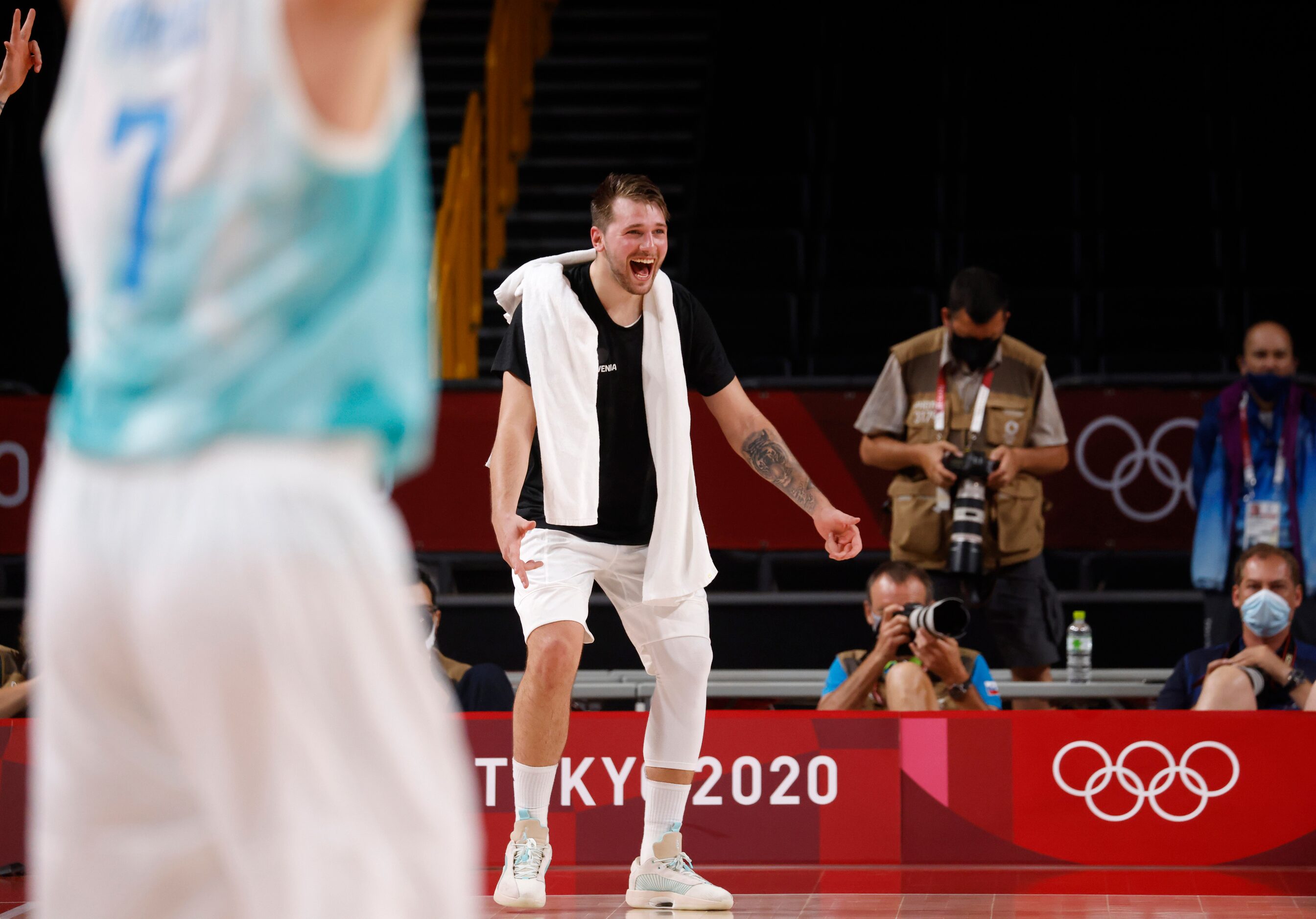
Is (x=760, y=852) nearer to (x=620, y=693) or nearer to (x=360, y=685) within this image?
(x=620, y=693)

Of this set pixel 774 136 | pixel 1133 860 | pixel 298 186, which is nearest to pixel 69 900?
pixel 298 186

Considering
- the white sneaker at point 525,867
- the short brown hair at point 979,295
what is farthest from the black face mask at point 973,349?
the white sneaker at point 525,867

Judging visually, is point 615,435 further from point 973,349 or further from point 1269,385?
point 1269,385

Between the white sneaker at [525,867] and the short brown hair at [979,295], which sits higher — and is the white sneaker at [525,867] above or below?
below

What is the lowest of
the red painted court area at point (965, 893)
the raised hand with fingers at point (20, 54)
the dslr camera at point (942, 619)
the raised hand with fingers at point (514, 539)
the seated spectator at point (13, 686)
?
the red painted court area at point (965, 893)

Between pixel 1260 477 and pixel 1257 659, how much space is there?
4.44 ft

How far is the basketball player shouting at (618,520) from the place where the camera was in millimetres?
4773

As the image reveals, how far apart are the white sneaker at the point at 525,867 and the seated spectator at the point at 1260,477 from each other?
11.3 ft

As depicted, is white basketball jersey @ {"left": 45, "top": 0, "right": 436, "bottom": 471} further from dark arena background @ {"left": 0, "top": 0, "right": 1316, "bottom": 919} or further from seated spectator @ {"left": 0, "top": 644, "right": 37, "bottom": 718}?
seated spectator @ {"left": 0, "top": 644, "right": 37, "bottom": 718}

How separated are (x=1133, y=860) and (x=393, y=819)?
4475 mm

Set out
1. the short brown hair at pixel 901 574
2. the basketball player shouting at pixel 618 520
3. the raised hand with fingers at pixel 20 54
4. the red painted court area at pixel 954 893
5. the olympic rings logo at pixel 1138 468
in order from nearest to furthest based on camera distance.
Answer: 1. the raised hand with fingers at pixel 20 54
2. the red painted court area at pixel 954 893
3. the basketball player shouting at pixel 618 520
4. the short brown hair at pixel 901 574
5. the olympic rings logo at pixel 1138 468

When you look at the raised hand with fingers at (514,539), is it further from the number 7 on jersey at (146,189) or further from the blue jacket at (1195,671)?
the number 7 on jersey at (146,189)

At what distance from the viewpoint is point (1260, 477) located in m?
7.03

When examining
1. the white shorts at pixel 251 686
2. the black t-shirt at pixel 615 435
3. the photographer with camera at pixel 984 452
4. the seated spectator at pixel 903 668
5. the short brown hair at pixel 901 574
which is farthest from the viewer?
the photographer with camera at pixel 984 452
